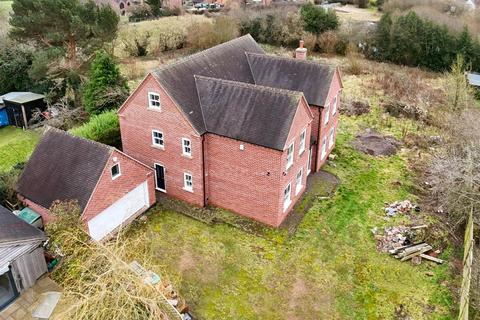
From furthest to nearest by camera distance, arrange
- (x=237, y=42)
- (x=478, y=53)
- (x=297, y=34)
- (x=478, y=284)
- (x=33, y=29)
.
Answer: (x=297, y=34), (x=478, y=53), (x=33, y=29), (x=237, y=42), (x=478, y=284)

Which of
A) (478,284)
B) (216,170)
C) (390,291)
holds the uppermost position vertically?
(216,170)

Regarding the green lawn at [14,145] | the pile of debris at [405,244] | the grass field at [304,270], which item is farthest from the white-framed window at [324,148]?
the green lawn at [14,145]

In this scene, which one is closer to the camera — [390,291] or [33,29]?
[390,291]

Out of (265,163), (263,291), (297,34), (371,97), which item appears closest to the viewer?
(263,291)

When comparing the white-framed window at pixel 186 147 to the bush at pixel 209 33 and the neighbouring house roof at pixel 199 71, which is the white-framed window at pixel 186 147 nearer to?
the neighbouring house roof at pixel 199 71

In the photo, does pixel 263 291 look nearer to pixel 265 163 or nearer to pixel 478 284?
pixel 265 163

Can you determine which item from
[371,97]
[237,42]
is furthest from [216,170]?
[371,97]
